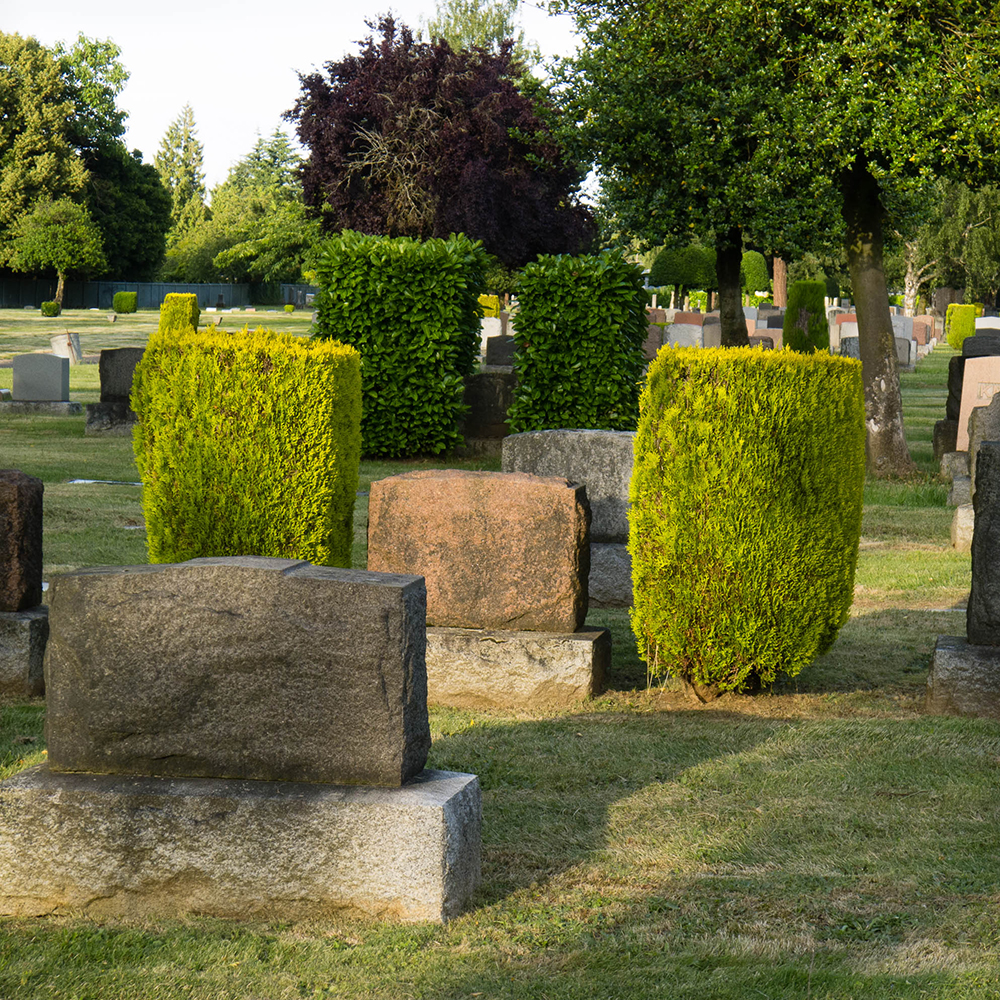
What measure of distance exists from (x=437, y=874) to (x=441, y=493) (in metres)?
2.94

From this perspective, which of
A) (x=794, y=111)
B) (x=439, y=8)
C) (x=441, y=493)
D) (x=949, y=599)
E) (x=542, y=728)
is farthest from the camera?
(x=439, y=8)

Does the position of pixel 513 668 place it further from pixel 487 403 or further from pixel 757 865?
pixel 487 403

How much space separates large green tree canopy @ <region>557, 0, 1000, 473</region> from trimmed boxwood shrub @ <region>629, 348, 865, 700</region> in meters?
8.31

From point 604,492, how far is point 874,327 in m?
8.29

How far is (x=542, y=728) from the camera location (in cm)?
564

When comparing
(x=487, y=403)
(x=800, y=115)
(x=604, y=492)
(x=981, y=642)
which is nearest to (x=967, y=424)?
(x=800, y=115)

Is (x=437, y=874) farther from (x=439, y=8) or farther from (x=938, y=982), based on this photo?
(x=439, y=8)

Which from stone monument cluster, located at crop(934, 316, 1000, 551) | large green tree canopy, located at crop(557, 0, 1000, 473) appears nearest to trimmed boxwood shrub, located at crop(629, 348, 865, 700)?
stone monument cluster, located at crop(934, 316, 1000, 551)

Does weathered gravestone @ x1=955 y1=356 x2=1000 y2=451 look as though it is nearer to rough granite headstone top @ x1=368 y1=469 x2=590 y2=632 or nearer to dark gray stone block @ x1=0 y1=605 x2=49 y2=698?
rough granite headstone top @ x1=368 y1=469 x2=590 y2=632

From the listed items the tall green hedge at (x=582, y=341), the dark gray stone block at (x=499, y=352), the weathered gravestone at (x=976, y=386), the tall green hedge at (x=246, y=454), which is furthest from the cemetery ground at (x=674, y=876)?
the dark gray stone block at (x=499, y=352)

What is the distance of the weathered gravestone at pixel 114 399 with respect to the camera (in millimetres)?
18578

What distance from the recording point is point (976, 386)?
14.2 metres

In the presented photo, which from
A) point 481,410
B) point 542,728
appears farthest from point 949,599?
point 481,410

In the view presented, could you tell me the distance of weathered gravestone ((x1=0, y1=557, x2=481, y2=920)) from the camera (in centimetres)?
346
